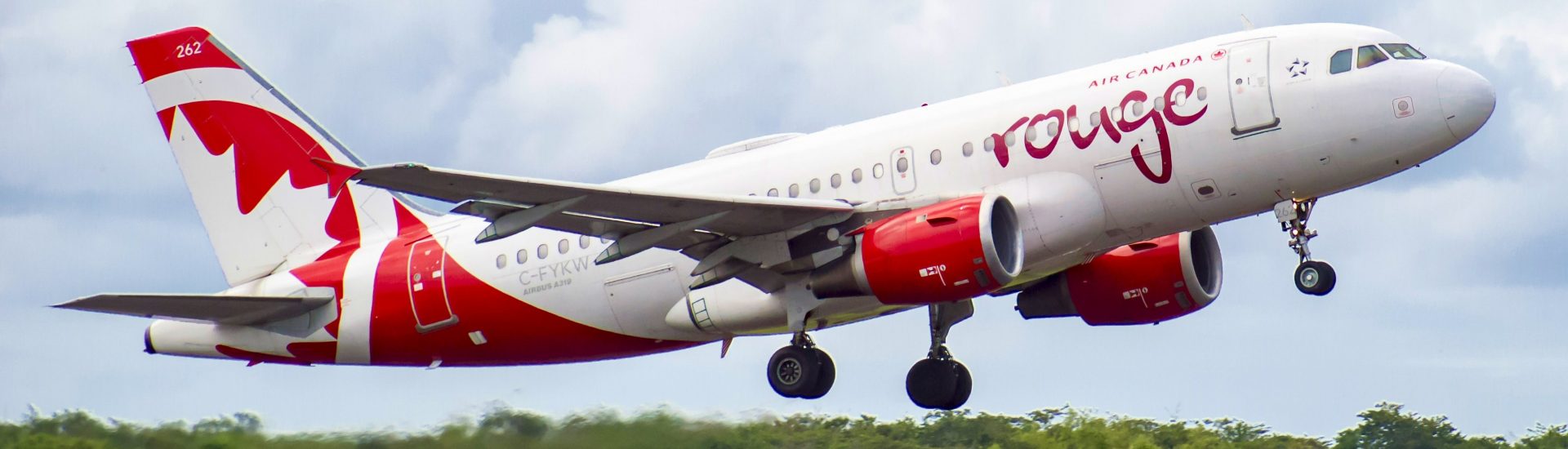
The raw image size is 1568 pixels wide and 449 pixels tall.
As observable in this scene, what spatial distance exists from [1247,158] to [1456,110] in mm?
2679

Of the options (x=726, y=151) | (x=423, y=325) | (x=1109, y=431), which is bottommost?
(x=1109, y=431)

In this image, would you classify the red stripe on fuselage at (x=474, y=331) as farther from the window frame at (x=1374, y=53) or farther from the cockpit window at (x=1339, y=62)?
the window frame at (x=1374, y=53)

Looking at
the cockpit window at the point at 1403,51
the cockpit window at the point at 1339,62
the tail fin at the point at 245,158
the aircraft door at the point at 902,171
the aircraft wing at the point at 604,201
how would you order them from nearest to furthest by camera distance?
the aircraft wing at the point at 604,201 → the cockpit window at the point at 1339,62 → the cockpit window at the point at 1403,51 → the aircraft door at the point at 902,171 → the tail fin at the point at 245,158

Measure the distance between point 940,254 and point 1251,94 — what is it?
15.1ft

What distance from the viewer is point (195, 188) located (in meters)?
33.2

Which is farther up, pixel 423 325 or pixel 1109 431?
pixel 423 325

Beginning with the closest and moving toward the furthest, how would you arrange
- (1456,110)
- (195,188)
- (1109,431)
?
(1456,110) → (195,188) → (1109,431)

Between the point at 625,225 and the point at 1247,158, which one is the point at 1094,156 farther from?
the point at 625,225

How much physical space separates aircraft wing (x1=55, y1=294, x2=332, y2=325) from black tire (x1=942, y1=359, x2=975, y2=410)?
33.1 ft

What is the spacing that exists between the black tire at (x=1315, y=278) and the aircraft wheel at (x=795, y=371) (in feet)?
23.5

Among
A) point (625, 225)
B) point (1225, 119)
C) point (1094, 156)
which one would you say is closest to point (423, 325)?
point (625, 225)

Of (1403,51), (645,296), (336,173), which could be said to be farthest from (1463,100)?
(336,173)

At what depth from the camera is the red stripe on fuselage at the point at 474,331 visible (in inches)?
1150

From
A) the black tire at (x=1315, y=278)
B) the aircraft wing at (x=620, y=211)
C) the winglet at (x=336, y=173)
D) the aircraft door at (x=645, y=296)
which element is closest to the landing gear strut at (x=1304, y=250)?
the black tire at (x=1315, y=278)
